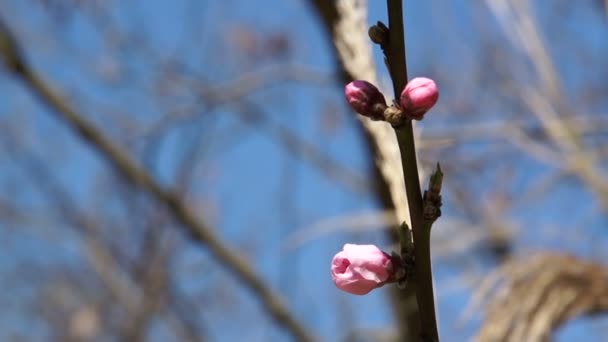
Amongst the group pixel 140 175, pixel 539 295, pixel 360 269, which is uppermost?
pixel 140 175

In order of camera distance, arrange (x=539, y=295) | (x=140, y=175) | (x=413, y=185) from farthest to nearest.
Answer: (x=140, y=175), (x=539, y=295), (x=413, y=185)

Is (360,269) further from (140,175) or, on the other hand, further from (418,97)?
(140,175)

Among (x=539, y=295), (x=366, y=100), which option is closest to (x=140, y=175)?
(x=539, y=295)

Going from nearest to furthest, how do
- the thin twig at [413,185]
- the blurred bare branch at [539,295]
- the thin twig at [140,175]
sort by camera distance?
the thin twig at [413,185]
the blurred bare branch at [539,295]
the thin twig at [140,175]

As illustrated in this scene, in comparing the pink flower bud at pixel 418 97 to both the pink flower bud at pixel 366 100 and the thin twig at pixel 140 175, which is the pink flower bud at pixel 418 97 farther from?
the thin twig at pixel 140 175

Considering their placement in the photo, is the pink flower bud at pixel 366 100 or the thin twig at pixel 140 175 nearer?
the pink flower bud at pixel 366 100

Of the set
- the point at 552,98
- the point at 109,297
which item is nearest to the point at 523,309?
the point at 552,98

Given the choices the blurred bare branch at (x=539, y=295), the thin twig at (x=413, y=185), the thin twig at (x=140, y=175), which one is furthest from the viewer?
the thin twig at (x=140, y=175)

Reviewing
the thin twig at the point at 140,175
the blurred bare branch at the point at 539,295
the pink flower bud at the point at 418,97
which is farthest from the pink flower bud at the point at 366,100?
the thin twig at the point at 140,175
